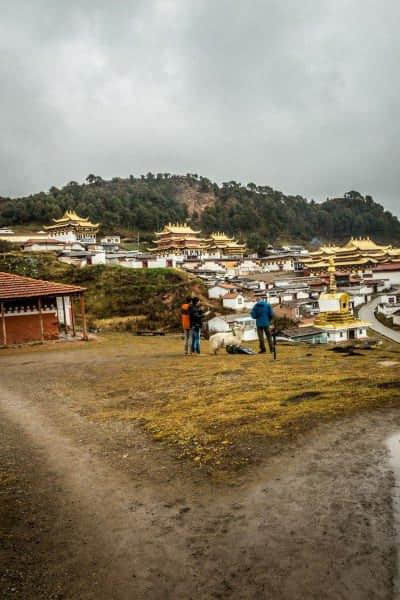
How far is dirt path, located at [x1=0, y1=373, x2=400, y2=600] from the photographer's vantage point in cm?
323

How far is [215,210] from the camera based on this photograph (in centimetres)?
14362

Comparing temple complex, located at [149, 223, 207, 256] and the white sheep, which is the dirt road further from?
temple complex, located at [149, 223, 207, 256]

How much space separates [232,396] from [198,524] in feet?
14.0

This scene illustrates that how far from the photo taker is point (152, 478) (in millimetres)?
5008

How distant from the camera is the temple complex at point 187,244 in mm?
82188

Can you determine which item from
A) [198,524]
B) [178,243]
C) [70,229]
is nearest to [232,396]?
[198,524]

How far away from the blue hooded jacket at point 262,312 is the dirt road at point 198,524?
717cm

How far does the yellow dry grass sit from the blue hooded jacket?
1.17 m

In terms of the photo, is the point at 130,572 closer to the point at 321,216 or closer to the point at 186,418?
the point at 186,418

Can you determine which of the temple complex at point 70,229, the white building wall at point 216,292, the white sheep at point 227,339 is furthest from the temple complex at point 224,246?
the white sheep at point 227,339

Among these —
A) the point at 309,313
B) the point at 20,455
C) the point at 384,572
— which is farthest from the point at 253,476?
the point at 309,313

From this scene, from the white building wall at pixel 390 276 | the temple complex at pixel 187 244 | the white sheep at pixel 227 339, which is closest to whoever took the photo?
the white sheep at pixel 227 339

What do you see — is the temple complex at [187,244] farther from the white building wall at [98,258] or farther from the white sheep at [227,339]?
the white sheep at [227,339]

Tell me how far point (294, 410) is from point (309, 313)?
149 ft
